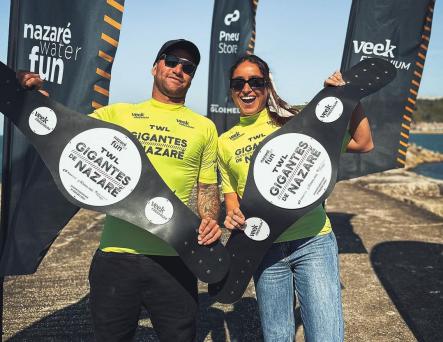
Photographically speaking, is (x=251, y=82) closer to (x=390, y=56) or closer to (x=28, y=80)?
(x=28, y=80)

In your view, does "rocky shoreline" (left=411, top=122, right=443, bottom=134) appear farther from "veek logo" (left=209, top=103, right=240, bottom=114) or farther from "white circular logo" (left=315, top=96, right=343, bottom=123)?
→ "white circular logo" (left=315, top=96, right=343, bottom=123)

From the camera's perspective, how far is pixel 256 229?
2385 mm

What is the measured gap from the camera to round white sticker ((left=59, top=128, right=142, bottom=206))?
236 cm

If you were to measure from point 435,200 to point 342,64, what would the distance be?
18.3ft

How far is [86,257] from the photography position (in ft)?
19.4

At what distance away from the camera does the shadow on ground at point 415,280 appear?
3974mm

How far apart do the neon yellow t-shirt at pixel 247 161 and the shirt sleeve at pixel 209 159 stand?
0.07m

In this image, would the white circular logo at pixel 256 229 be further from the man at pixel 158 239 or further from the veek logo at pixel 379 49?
the veek logo at pixel 379 49

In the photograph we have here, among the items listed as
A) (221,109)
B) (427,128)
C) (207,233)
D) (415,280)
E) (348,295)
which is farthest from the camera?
(427,128)

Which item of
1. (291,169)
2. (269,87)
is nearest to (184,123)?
(269,87)

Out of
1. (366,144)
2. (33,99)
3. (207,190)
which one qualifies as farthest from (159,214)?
(366,144)

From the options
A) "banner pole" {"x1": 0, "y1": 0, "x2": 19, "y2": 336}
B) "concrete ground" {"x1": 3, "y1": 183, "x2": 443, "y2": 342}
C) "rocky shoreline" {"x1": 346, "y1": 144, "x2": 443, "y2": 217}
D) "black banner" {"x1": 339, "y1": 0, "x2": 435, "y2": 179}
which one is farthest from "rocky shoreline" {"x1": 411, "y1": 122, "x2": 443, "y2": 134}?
"banner pole" {"x1": 0, "y1": 0, "x2": 19, "y2": 336}

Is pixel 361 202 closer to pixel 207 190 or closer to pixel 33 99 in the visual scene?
pixel 207 190

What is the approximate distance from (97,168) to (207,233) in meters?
0.74
